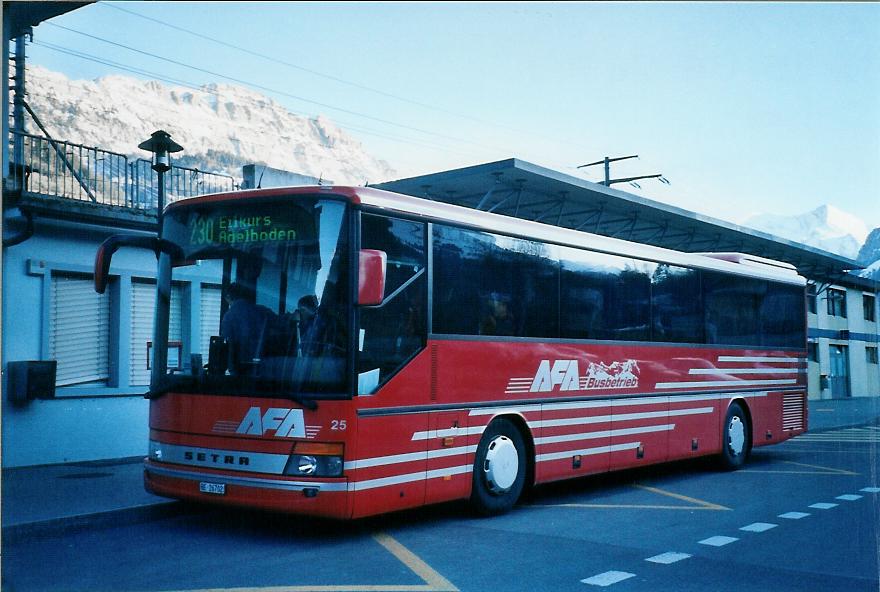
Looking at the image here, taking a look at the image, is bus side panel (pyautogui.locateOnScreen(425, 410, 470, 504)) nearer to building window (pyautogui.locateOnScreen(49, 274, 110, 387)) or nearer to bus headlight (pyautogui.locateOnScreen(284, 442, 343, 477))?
bus headlight (pyautogui.locateOnScreen(284, 442, 343, 477))

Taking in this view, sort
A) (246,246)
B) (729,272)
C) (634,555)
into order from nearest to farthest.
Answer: (634,555) → (246,246) → (729,272)

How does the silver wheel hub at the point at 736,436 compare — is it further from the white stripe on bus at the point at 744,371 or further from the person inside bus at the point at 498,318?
the person inside bus at the point at 498,318

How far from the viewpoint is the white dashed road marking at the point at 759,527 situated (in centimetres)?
911

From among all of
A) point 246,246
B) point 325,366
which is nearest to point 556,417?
point 325,366

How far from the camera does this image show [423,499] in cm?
866

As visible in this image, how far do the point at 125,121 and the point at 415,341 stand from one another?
14456 cm

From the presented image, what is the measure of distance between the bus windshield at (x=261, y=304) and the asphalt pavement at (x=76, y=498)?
1.51 metres

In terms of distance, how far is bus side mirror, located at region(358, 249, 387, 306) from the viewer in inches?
307

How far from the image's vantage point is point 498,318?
9781 millimetres

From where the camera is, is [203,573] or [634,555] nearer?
[203,573]

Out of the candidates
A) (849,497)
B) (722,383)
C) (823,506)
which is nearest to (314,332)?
(823,506)

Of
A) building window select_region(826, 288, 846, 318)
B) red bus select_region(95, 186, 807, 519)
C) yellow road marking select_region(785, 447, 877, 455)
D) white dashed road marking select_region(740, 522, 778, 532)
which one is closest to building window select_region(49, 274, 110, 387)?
red bus select_region(95, 186, 807, 519)

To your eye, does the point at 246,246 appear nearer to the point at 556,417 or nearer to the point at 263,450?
the point at 263,450

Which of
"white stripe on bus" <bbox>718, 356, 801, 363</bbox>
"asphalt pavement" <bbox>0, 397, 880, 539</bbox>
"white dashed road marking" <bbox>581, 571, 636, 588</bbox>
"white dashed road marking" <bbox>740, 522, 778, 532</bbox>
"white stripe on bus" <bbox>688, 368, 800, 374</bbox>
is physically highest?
"white stripe on bus" <bbox>718, 356, 801, 363</bbox>
